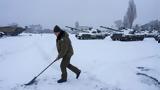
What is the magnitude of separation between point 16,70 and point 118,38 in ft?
72.7

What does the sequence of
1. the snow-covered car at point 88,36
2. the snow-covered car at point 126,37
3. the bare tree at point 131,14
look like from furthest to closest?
the bare tree at point 131,14, the snow-covered car at point 88,36, the snow-covered car at point 126,37

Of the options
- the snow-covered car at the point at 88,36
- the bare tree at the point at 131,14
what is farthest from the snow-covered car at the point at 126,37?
the bare tree at the point at 131,14

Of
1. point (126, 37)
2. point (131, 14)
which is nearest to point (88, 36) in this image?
point (126, 37)

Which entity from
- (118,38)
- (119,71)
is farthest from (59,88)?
(118,38)

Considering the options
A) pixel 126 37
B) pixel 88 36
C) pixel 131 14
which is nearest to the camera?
pixel 126 37

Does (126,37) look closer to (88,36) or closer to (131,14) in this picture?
(88,36)

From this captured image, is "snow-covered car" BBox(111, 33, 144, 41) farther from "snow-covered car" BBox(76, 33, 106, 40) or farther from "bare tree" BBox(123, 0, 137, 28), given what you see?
"bare tree" BBox(123, 0, 137, 28)

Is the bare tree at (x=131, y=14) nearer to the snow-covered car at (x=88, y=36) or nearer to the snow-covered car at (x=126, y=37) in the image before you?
the snow-covered car at (x=88, y=36)

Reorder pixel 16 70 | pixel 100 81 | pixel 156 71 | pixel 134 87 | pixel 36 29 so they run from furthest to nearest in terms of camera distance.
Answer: pixel 36 29 < pixel 16 70 < pixel 156 71 < pixel 100 81 < pixel 134 87

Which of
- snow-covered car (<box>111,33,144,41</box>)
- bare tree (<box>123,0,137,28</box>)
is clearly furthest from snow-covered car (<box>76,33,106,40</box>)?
bare tree (<box>123,0,137,28</box>)

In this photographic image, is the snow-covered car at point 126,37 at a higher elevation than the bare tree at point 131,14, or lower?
lower

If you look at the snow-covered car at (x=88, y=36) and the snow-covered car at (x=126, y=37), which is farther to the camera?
the snow-covered car at (x=88, y=36)

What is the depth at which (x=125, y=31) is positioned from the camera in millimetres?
30656

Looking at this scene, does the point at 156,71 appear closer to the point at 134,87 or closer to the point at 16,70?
the point at 134,87
